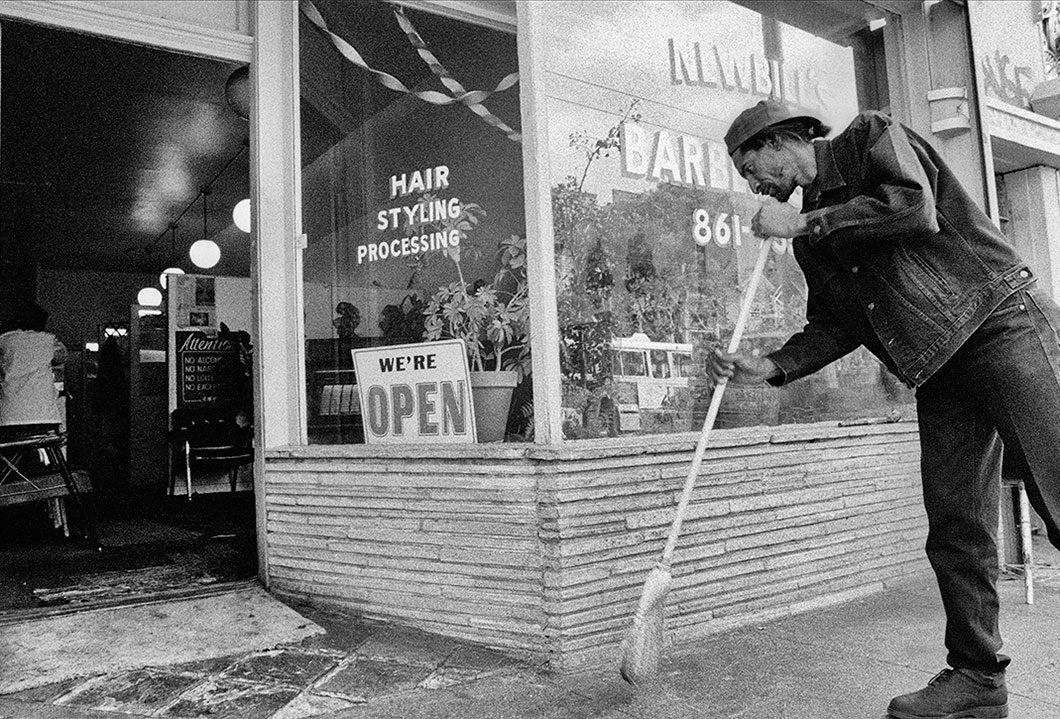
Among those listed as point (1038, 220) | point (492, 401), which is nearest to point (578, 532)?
point (492, 401)

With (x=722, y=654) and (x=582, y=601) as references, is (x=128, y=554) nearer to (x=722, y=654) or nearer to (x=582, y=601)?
(x=582, y=601)

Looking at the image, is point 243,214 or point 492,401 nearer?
point 492,401

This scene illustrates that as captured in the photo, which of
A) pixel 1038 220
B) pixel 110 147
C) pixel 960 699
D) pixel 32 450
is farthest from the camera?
pixel 110 147

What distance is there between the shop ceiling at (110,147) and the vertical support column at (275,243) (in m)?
0.35

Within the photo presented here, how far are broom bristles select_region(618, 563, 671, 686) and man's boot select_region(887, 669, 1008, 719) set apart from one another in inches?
28.4

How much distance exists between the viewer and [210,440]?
7.16 metres

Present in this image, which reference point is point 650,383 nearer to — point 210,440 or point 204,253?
point 210,440

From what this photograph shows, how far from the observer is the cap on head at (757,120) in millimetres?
2414

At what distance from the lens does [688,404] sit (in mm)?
3553

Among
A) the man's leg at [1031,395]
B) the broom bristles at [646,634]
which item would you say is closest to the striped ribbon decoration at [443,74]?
the broom bristles at [646,634]

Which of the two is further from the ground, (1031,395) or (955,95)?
(955,95)

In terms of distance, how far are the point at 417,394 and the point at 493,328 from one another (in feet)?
1.48

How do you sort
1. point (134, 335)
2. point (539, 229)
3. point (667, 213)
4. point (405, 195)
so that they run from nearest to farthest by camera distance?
point (539, 229) → point (667, 213) → point (405, 195) → point (134, 335)

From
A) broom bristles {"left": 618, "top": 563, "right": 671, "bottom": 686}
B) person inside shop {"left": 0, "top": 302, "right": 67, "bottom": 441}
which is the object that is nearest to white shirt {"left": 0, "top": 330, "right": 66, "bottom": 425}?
person inside shop {"left": 0, "top": 302, "right": 67, "bottom": 441}
